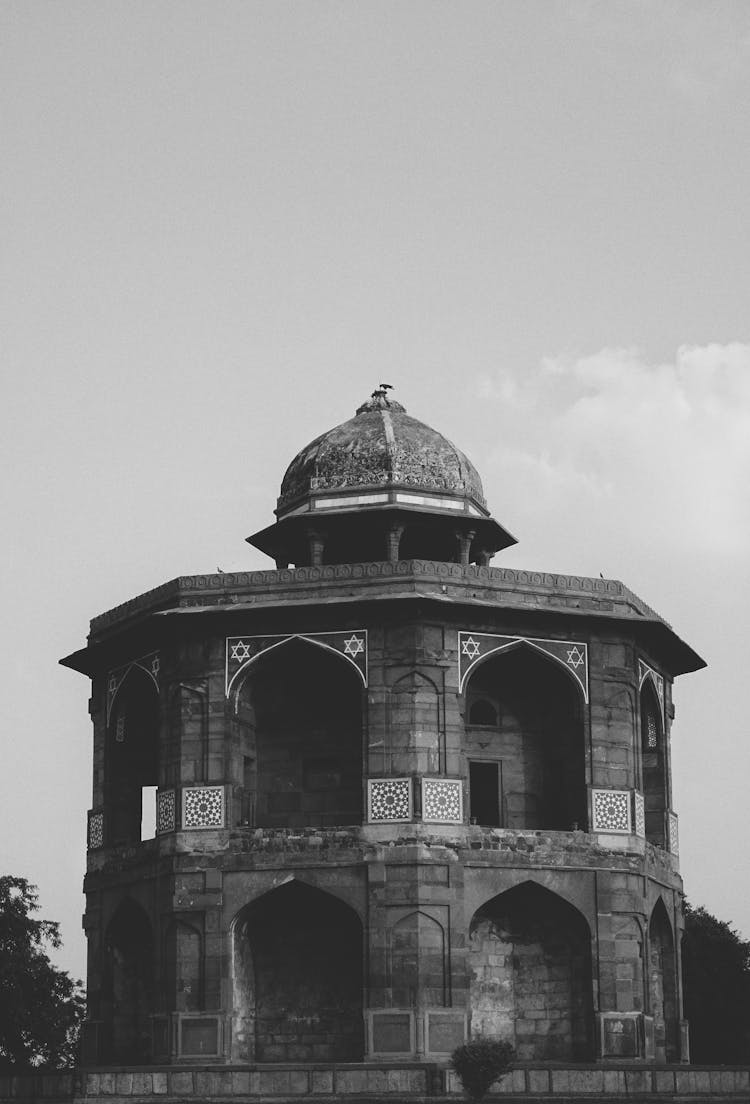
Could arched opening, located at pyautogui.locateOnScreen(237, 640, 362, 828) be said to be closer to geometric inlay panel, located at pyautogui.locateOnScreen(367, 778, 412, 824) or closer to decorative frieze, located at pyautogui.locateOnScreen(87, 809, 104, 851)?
geometric inlay panel, located at pyautogui.locateOnScreen(367, 778, 412, 824)

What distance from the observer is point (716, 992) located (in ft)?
171

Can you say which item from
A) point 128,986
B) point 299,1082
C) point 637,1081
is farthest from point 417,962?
point 128,986

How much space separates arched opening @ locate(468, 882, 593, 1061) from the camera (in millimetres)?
35812

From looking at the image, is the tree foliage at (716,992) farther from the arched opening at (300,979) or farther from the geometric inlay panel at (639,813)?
the arched opening at (300,979)

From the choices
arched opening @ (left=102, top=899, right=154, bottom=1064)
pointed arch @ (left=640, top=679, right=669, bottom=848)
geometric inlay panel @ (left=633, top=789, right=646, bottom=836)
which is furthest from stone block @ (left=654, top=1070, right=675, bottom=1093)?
arched opening @ (left=102, top=899, right=154, bottom=1064)

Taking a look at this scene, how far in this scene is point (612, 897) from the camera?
3575 cm

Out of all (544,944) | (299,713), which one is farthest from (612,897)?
(299,713)

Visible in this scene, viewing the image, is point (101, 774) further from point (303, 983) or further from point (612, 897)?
point (612, 897)

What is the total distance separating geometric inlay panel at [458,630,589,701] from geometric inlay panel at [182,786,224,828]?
4622 millimetres

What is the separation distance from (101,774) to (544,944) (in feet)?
29.7

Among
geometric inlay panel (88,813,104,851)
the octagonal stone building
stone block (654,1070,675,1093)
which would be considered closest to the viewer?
stone block (654,1070,675,1093)

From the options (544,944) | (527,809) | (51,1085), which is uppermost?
(527,809)

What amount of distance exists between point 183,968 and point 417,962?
4.13m

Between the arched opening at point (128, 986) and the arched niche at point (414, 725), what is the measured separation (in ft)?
20.2
